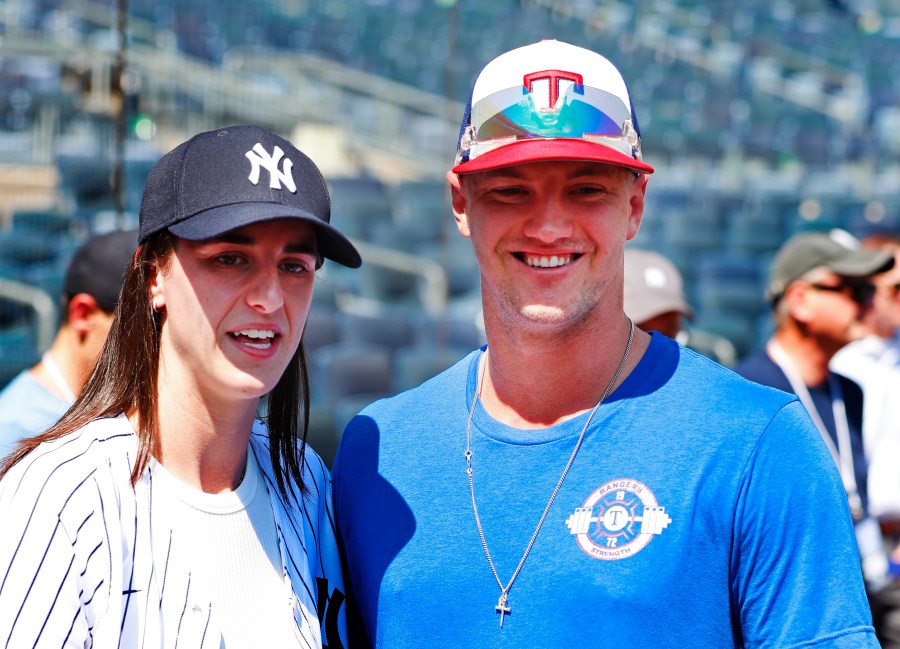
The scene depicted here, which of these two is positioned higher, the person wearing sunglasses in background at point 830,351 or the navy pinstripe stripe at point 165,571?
the person wearing sunglasses in background at point 830,351

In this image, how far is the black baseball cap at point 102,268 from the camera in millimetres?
3145

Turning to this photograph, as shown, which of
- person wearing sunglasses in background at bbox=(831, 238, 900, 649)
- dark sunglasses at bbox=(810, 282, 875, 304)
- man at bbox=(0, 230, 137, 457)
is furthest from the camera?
dark sunglasses at bbox=(810, 282, 875, 304)

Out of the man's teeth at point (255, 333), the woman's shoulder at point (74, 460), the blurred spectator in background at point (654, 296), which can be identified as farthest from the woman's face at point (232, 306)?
the blurred spectator in background at point (654, 296)

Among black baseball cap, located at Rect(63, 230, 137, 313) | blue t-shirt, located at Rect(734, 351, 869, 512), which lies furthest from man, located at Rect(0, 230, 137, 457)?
blue t-shirt, located at Rect(734, 351, 869, 512)

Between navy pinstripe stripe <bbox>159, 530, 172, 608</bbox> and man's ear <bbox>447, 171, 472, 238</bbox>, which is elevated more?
man's ear <bbox>447, 171, 472, 238</bbox>

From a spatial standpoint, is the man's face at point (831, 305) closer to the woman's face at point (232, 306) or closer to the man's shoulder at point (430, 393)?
the man's shoulder at point (430, 393)

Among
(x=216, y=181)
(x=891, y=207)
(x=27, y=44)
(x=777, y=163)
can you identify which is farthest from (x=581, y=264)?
(x=777, y=163)

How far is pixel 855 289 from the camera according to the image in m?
3.85

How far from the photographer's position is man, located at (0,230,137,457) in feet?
10.1

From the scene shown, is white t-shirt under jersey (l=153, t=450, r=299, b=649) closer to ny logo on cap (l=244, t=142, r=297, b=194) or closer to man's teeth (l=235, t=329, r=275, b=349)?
man's teeth (l=235, t=329, r=275, b=349)

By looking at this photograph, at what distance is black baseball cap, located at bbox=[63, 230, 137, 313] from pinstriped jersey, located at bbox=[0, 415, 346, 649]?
4.61ft

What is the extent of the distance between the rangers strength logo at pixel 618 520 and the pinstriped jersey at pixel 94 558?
525 millimetres

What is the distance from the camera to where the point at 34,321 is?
6.13m

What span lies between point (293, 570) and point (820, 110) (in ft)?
48.6
